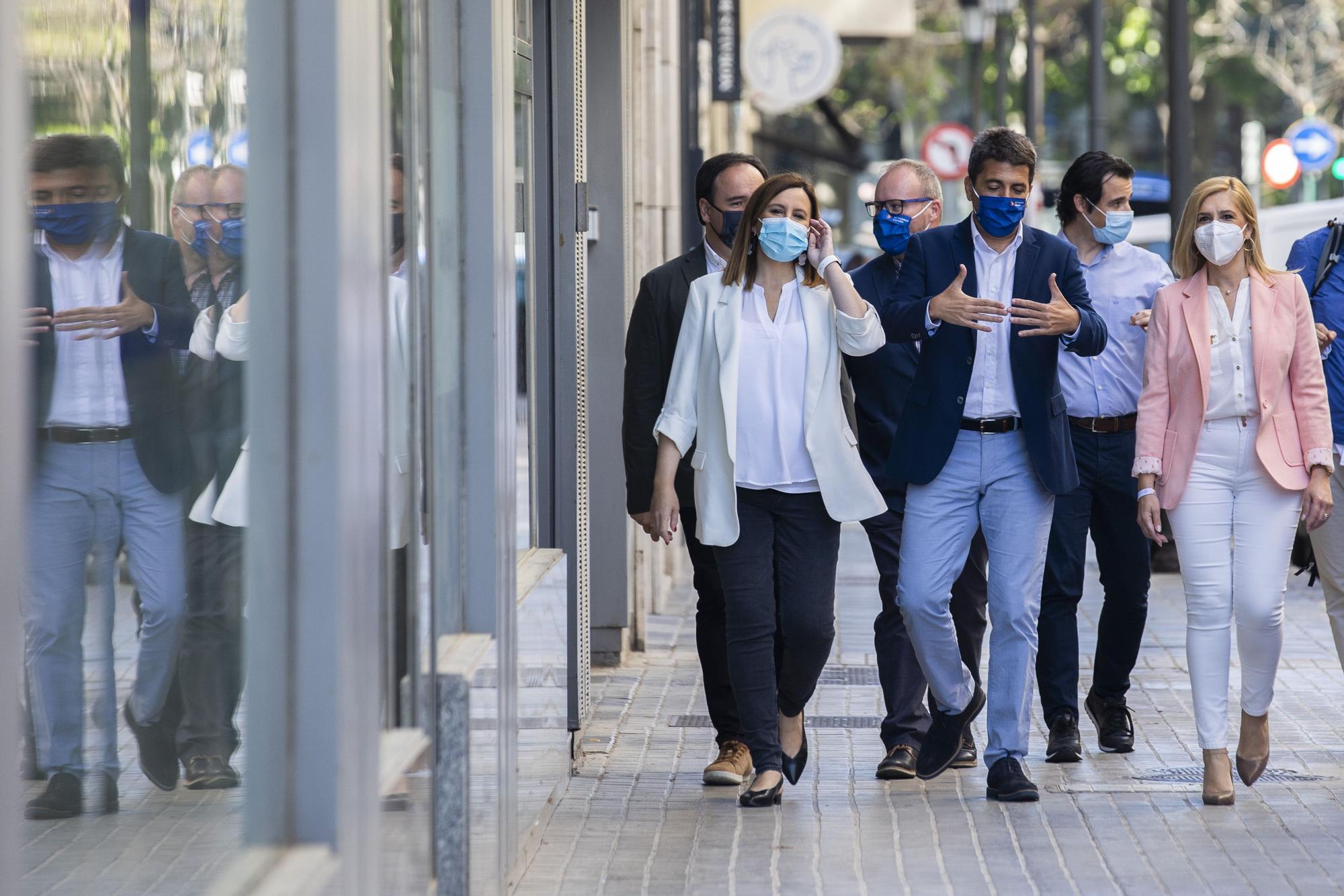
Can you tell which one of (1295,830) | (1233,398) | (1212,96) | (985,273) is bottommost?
(1295,830)

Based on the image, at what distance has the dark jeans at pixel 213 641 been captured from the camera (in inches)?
117

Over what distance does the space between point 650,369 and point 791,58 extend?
10.1m

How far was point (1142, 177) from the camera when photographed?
29.8 metres

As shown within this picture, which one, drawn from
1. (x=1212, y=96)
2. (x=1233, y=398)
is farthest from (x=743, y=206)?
(x=1212, y=96)

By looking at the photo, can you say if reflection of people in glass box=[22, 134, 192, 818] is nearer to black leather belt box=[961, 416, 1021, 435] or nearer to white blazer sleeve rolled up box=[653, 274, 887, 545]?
white blazer sleeve rolled up box=[653, 274, 887, 545]

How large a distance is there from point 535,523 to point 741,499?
2.39 ft

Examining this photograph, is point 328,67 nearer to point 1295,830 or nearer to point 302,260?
point 302,260

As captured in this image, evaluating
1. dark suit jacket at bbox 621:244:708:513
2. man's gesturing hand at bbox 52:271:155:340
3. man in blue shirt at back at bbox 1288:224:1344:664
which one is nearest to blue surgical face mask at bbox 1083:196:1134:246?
man in blue shirt at back at bbox 1288:224:1344:664

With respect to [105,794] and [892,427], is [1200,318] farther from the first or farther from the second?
[105,794]

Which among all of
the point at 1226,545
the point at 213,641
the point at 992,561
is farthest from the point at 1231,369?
the point at 213,641

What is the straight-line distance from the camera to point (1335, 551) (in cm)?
652

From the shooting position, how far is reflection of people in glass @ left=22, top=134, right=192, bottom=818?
246cm

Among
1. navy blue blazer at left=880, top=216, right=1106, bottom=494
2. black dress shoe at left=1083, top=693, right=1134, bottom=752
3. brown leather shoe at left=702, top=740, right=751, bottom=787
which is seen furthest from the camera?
black dress shoe at left=1083, top=693, right=1134, bottom=752

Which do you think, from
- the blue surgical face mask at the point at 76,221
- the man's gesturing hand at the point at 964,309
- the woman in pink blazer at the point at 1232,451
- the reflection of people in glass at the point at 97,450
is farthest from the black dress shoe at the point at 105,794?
the woman in pink blazer at the point at 1232,451
